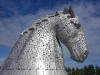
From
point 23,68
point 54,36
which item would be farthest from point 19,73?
point 54,36

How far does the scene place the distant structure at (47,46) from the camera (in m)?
3.77

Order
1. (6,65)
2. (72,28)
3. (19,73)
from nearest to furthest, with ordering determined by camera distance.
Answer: (19,73), (6,65), (72,28)

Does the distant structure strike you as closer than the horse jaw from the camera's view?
Yes

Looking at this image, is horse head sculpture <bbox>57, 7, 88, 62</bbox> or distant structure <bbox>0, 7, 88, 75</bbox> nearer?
distant structure <bbox>0, 7, 88, 75</bbox>

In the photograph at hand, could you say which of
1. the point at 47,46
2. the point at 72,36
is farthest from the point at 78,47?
the point at 47,46

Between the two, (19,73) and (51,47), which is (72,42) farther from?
(19,73)

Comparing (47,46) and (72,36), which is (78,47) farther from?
(47,46)

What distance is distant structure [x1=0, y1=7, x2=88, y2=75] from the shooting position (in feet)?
12.4

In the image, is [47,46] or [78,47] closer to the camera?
[47,46]

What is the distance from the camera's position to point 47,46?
156 inches

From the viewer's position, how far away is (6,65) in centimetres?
400

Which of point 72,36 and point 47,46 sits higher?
point 72,36

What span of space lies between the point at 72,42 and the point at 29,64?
109 cm

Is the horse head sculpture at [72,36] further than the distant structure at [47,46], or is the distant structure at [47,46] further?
the horse head sculpture at [72,36]
